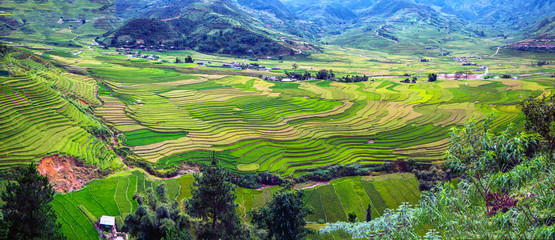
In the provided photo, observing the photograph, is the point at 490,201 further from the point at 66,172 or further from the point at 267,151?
the point at 66,172

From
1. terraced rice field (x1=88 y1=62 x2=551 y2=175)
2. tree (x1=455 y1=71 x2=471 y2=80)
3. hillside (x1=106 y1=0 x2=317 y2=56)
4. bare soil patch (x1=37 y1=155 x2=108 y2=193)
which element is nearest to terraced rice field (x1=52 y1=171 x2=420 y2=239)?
bare soil patch (x1=37 y1=155 x2=108 y2=193)

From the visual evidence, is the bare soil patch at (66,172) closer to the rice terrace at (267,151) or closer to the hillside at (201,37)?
the rice terrace at (267,151)

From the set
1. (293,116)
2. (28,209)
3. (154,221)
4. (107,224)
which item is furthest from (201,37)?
(28,209)

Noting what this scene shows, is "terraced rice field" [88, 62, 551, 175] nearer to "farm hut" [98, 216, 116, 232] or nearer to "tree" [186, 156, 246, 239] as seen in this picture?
"farm hut" [98, 216, 116, 232]

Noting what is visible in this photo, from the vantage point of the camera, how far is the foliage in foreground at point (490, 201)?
22.9 feet

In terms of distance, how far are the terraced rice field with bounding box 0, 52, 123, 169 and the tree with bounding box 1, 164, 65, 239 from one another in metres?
12.6

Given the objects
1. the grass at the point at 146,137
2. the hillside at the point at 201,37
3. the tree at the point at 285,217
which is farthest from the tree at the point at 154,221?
the hillside at the point at 201,37

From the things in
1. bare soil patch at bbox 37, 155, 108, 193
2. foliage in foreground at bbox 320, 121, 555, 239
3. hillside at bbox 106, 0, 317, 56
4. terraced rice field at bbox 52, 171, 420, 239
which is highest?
hillside at bbox 106, 0, 317, 56

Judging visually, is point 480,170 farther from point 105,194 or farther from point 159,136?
point 159,136

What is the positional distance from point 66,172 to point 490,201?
3072 cm

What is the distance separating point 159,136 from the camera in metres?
37.9

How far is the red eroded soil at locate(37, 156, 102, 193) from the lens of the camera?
24500mm

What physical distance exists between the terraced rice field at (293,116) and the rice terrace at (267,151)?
0.28 m

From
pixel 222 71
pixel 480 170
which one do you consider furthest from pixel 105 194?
pixel 222 71
